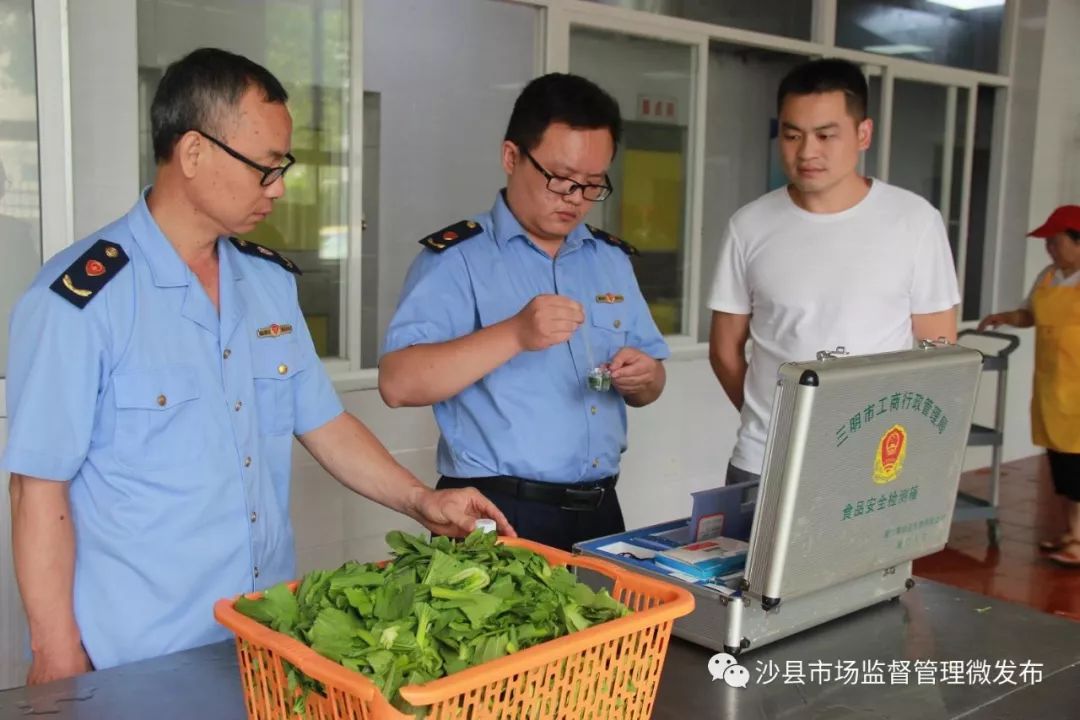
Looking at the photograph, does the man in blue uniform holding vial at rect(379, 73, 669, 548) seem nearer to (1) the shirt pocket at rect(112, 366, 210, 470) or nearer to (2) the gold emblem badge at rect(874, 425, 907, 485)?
(1) the shirt pocket at rect(112, 366, 210, 470)

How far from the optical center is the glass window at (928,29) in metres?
5.84

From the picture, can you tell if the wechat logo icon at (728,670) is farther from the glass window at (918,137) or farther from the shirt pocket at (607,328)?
the glass window at (918,137)

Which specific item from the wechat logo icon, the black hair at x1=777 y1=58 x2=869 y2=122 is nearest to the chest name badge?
the wechat logo icon

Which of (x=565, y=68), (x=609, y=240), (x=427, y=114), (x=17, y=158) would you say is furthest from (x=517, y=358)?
(x=427, y=114)

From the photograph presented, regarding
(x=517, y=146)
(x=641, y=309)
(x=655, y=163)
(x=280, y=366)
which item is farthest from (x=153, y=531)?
(x=655, y=163)

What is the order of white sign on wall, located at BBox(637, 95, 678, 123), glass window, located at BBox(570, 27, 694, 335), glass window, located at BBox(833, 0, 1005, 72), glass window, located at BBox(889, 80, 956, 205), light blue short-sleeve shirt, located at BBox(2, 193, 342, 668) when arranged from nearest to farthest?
light blue short-sleeve shirt, located at BBox(2, 193, 342, 668) < glass window, located at BBox(570, 27, 694, 335) < white sign on wall, located at BBox(637, 95, 678, 123) < glass window, located at BBox(833, 0, 1005, 72) < glass window, located at BBox(889, 80, 956, 205)

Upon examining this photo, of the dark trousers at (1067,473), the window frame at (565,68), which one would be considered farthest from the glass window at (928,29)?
the dark trousers at (1067,473)

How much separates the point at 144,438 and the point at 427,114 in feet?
10.4

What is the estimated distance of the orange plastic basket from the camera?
97 cm

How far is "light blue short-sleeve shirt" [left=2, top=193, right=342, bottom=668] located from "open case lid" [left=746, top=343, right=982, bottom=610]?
31.5 inches

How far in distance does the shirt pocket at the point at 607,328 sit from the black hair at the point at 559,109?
365mm

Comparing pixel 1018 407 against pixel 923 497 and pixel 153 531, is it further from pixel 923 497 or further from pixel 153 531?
pixel 153 531

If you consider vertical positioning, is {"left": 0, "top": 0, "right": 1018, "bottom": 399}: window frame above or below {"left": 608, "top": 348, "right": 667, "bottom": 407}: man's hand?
above

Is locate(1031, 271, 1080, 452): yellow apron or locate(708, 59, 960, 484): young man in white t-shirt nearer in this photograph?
locate(708, 59, 960, 484): young man in white t-shirt
